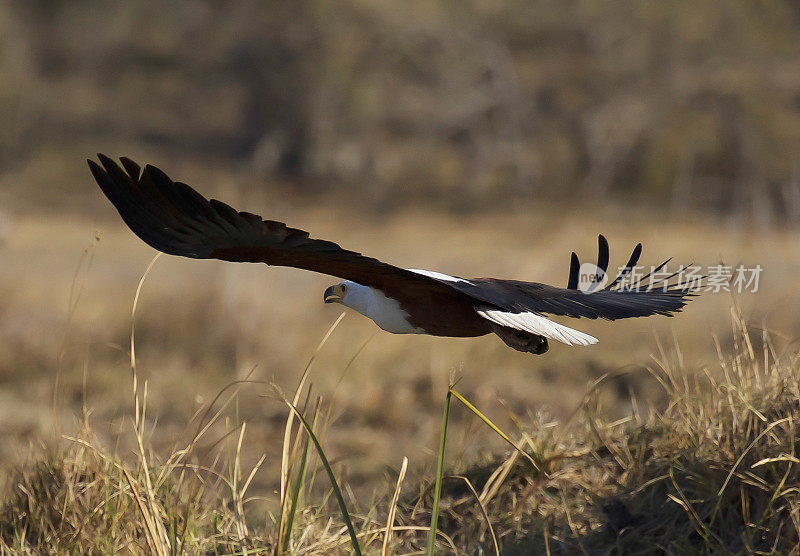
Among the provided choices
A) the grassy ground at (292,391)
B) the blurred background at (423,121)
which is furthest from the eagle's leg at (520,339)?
the blurred background at (423,121)

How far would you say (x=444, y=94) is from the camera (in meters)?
15.2

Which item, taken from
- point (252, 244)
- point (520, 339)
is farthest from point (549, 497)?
point (252, 244)

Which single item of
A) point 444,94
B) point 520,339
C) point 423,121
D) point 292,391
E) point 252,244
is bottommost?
point 292,391

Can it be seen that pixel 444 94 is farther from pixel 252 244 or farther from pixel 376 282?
pixel 252 244

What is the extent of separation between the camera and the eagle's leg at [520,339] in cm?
263

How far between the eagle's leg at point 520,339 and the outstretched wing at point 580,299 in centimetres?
7

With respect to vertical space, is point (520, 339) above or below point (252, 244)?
below

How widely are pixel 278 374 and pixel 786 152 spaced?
33.2 feet

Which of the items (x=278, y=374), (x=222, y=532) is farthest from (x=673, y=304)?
(x=278, y=374)

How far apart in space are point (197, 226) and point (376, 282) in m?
0.63

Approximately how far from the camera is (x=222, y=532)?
3.21 m

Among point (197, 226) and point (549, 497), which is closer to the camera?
point (197, 226)

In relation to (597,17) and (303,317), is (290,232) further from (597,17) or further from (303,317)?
(597,17)

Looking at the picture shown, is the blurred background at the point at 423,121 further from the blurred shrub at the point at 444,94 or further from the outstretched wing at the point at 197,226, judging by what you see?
the outstretched wing at the point at 197,226
